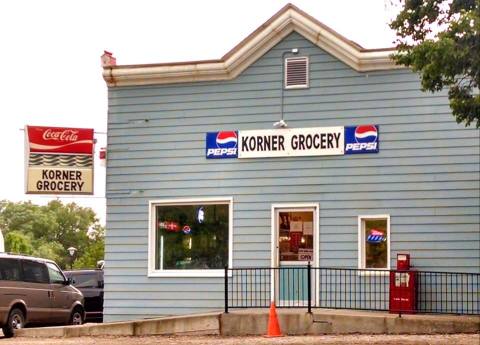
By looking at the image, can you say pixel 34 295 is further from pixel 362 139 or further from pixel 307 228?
pixel 362 139

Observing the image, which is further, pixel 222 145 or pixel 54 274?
pixel 54 274

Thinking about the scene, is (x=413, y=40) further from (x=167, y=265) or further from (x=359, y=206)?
(x=167, y=265)

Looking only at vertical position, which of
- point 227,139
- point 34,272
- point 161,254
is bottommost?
point 34,272

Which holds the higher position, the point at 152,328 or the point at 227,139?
the point at 227,139

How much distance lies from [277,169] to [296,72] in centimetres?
207

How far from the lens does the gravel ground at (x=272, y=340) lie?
1577 centimetres

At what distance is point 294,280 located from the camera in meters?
20.1

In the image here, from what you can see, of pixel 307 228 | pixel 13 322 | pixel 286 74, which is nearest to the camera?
pixel 307 228

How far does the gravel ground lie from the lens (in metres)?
15.8

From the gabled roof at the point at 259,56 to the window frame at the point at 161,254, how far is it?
259cm

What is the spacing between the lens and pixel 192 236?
21.3 meters

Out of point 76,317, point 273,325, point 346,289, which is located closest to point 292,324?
point 273,325

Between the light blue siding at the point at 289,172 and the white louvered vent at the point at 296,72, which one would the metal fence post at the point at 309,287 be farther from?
the white louvered vent at the point at 296,72

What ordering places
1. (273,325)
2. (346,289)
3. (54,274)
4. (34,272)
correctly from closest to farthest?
(273,325)
(346,289)
(34,272)
(54,274)
